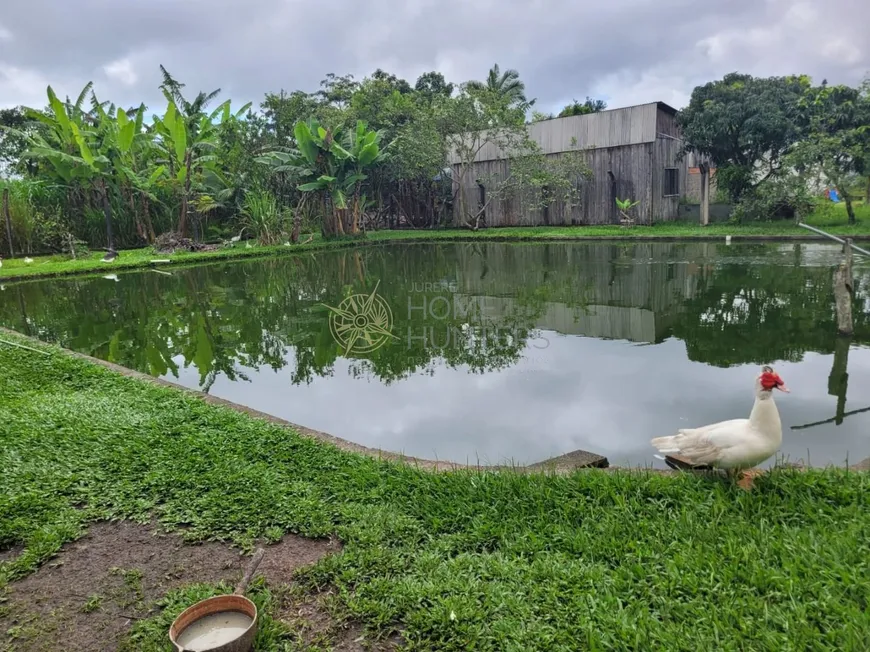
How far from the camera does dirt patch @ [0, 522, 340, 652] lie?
76.4 inches

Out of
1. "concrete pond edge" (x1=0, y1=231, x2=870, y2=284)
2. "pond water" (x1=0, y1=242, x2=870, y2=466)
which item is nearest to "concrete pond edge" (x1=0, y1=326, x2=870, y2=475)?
"pond water" (x1=0, y1=242, x2=870, y2=466)

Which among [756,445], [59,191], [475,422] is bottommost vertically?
[475,422]

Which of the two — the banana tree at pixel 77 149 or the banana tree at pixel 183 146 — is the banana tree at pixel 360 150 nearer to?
the banana tree at pixel 183 146

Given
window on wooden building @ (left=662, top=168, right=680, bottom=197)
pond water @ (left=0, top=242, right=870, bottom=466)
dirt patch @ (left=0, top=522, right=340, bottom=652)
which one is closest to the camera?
dirt patch @ (left=0, top=522, right=340, bottom=652)

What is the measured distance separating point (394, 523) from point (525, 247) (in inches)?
534

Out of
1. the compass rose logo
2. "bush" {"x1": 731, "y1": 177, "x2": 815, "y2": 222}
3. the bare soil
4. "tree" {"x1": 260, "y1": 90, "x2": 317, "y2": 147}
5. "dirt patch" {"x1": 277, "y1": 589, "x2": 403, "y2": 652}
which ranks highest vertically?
"tree" {"x1": 260, "y1": 90, "x2": 317, "y2": 147}

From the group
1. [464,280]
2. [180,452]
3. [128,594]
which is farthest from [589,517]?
[464,280]

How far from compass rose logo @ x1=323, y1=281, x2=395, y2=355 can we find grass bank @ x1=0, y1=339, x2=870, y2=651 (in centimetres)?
281

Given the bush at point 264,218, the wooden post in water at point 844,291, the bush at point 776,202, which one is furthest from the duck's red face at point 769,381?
the bush at point 264,218

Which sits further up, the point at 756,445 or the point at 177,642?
the point at 756,445

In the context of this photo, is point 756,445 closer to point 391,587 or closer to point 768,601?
point 768,601

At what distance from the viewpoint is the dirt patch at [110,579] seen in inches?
76.4

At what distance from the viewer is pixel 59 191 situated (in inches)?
650

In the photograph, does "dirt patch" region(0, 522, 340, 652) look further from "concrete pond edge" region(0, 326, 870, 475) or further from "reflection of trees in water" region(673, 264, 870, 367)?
"reflection of trees in water" region(673, 264, 870, 367)
